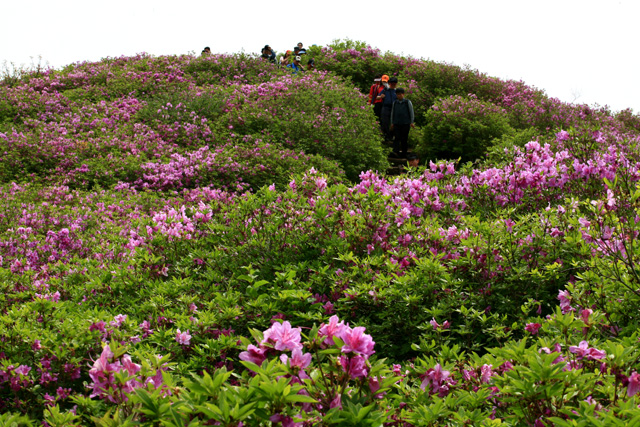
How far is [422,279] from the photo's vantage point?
3783 mm

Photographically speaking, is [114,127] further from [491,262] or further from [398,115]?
[491,262]

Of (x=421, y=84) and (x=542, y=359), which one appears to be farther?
(x=421, y=84)

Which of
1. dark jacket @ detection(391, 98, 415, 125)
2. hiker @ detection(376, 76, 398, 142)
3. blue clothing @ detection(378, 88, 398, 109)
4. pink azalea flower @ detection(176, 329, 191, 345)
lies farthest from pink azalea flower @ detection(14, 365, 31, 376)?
blue clothing @ detection(378, 88, 398, 109)

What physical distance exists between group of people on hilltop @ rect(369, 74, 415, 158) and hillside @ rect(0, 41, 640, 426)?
4.75m

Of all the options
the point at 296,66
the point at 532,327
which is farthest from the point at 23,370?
the point at 296,66

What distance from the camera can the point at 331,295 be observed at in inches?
158

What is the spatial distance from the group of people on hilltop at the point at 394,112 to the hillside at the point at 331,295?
15.6 feet

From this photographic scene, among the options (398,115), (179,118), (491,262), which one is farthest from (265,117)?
(491,262)

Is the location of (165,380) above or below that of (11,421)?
above

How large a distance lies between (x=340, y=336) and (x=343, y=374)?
0.15 m

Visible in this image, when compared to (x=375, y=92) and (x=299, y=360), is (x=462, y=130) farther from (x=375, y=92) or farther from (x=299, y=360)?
(x=299, y=360)

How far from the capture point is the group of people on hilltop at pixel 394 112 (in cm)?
1433

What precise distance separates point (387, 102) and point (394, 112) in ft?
5.52

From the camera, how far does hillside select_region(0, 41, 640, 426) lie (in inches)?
76.8
